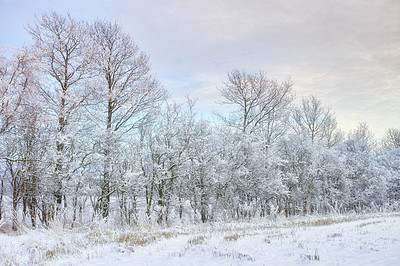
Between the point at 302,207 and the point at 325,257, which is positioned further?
the point at 302,207

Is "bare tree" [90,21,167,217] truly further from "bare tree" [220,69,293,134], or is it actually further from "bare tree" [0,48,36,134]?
"bare tree" [220,69,293,134]

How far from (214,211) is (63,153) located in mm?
8132

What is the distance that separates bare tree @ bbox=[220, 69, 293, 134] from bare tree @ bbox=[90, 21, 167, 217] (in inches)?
286

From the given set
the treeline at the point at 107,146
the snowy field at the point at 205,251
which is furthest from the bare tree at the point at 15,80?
the snowy field at the point at 205,251

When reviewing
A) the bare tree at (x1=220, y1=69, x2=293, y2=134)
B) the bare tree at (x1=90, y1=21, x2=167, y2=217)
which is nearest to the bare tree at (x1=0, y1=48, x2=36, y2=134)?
the bare tree at (x1=90, y1=21, x2=167, y2=217)

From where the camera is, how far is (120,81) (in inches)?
588

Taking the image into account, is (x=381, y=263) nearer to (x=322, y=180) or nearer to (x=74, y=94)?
(x=74, y=94)

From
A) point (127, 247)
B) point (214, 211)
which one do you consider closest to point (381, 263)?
point (127, 247)

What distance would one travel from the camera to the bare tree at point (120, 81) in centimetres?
1412

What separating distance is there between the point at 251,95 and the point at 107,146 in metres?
12.4

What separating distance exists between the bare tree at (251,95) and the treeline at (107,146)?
1.02m

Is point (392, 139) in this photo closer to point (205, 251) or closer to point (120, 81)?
point (120, 81)

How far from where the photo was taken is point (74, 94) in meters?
12.8

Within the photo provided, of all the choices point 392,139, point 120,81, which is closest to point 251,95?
point 120,81
